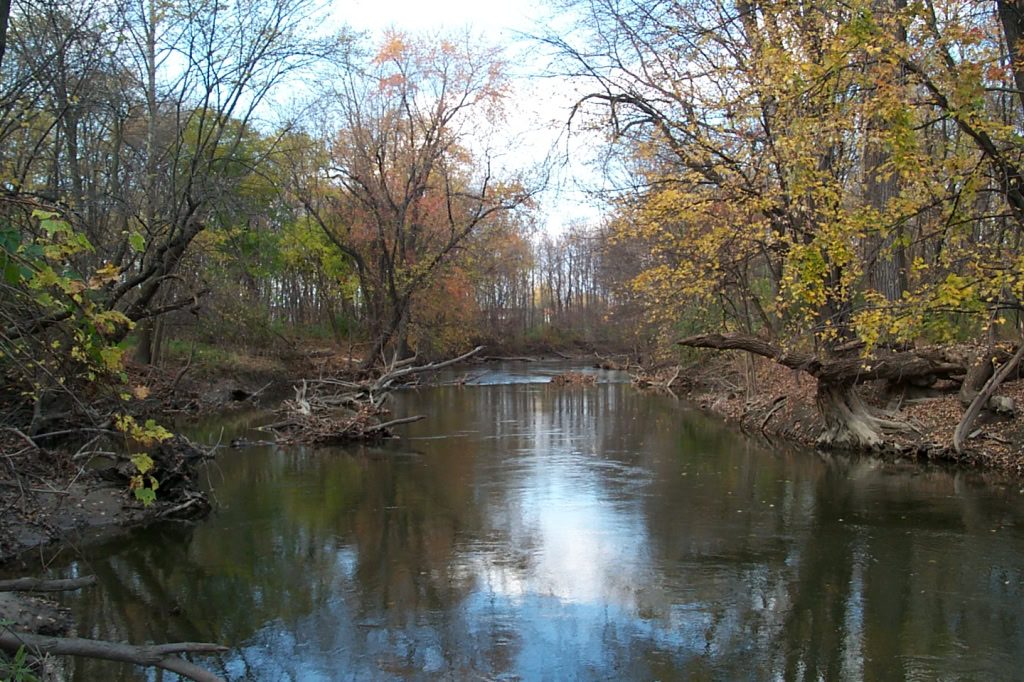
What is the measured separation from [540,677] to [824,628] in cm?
290

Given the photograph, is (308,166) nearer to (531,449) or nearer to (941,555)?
(531,449)

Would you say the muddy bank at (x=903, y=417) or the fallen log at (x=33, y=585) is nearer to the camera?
the fallen log at (x=33, y=585)

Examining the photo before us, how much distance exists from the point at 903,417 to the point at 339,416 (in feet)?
45.6

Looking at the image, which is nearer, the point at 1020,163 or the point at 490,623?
the point at 490,623

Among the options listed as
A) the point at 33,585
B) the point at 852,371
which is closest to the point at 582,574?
the point at 33,585

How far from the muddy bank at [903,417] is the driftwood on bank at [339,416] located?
8277 millimetres

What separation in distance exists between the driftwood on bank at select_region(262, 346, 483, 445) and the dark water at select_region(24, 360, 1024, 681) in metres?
2.42

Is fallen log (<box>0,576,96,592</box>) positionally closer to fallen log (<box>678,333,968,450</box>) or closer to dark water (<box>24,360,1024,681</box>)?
dark water (<box>24,360,1024,681</box>)

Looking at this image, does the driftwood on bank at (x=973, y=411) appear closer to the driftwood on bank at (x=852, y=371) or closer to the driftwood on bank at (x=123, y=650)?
the driftwood on bank at (x=852, y=371)

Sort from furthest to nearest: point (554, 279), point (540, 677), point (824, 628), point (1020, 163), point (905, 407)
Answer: point (554, 279) → point (905, 407) → point (1020, 163) → point (824, 628) → point (540, 677)

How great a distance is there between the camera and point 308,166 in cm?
2673

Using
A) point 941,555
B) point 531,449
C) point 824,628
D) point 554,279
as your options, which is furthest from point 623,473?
point 554,279

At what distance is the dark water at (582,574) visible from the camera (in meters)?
6.88

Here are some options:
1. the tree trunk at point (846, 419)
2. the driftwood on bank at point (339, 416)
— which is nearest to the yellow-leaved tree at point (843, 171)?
the tree trunk at point (846, 419)
